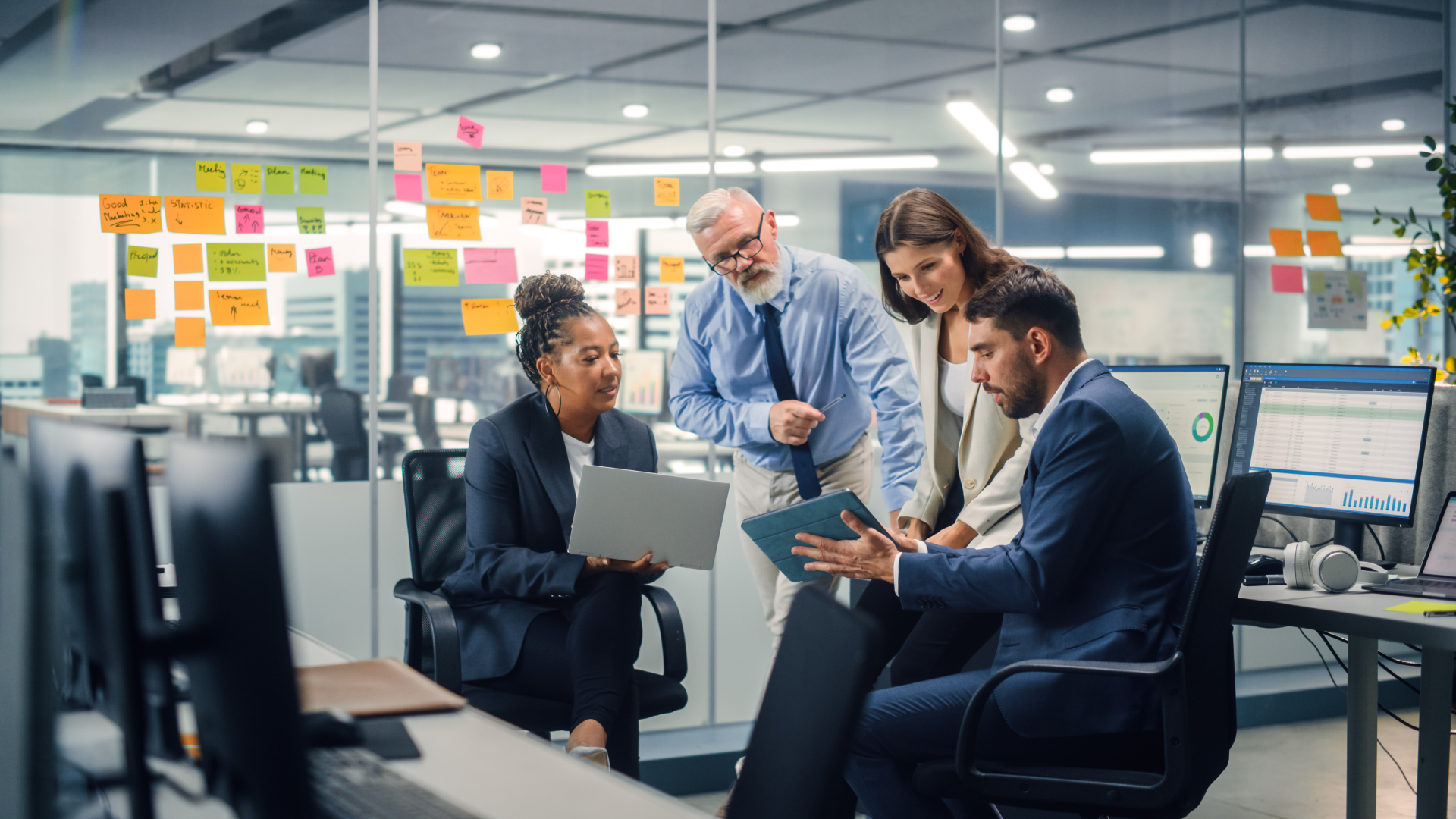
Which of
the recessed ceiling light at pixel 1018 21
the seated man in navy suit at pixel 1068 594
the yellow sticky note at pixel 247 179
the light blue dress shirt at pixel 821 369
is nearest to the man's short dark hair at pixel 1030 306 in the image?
the seated man in navy suit at pixel 1068 594

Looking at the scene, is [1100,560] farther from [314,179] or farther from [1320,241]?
[1320,241]

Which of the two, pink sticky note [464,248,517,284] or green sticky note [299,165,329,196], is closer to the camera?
green sticky note [299,165,329,196]

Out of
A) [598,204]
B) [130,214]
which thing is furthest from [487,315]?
[130,214]

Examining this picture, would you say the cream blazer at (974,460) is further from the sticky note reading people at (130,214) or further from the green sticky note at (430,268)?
the sticky note reading people at (130,214)

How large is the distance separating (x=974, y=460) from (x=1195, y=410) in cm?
64

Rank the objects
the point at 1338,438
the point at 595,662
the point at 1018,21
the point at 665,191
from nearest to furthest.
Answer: the point at 595,662 < the point at 1338,438 < the point at 665,191 < the point at 1018,21

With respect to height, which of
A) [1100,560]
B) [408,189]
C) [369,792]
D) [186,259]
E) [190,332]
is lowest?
[369,792]

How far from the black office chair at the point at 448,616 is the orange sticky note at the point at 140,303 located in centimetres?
96

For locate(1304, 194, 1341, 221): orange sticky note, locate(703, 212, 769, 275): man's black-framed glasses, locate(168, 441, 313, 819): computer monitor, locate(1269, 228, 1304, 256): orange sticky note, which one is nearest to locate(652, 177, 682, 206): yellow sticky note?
locate(703, 212, 769, 275): man's black-framed glasses

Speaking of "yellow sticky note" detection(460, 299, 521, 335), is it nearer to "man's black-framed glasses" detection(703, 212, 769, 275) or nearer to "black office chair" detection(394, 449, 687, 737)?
"black office chair" detection(394, 449, 687, 737)

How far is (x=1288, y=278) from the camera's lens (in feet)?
14.6

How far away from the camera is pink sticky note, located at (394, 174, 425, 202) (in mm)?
3348

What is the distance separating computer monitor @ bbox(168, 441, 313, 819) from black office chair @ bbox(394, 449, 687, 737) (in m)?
1.48

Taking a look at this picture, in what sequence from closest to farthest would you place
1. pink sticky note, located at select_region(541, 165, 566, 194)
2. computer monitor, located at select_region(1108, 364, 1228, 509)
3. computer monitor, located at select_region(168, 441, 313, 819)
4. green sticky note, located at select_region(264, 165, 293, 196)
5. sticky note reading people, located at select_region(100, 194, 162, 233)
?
computer monitor, located at select_region(168, 441, 313, 819) → computer monitor, located at select_region(1108, 364, 1228, 509) → sticky note reading people, located at select_region(100, 194, 162, 233) → green sticky note, located at select_region(264, 165, 293, 196) → pink sticky note, located at select_region(541, 165, 566, 194)
